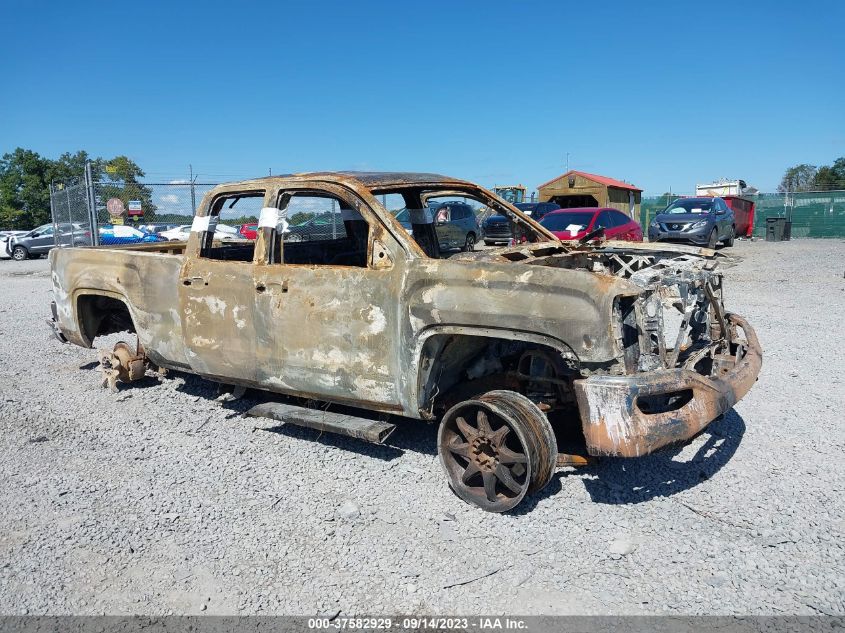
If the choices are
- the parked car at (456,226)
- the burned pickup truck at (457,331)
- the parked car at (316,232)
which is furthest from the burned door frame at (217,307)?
the parked car at (456,226)

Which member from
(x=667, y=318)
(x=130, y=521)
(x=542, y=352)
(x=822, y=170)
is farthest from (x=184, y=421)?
(x=822, y=170)

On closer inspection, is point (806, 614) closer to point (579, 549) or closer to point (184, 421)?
point (579, 549)

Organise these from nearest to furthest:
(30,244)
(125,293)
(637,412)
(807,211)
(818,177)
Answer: (637,412), (125,293), (30,244), (807,211), (818,177)

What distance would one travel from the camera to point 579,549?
3.00m

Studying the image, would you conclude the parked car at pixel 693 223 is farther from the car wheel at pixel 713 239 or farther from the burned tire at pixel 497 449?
the burned tire at pixel 497 449

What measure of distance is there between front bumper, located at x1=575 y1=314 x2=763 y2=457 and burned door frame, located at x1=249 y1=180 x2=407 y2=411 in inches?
45.3

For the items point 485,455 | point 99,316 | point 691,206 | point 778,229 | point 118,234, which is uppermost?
point 691,206

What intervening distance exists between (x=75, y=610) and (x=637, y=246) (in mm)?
4321

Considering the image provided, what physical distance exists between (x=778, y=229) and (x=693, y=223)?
9.74 m

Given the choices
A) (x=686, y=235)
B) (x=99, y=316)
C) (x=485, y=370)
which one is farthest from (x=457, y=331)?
(x=686, y=235)

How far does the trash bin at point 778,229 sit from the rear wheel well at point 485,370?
24.9 metres

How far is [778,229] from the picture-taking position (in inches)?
968

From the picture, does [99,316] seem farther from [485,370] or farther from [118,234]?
[118,234]

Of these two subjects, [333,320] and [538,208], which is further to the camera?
[538,208]
